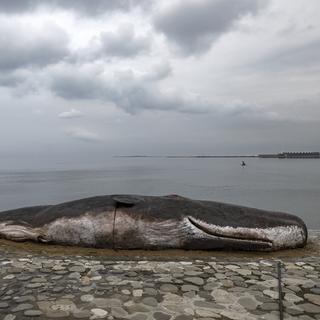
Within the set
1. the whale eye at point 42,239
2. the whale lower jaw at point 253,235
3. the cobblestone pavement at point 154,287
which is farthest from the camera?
the whale eye at point 42,239

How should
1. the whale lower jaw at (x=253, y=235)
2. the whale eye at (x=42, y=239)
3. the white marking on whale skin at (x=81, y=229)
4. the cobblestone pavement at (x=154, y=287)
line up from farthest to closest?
1. the whale eye at (x=42, y=239)
2. the white marking on whale skin at (x=81, y=229)
3. the whale lower jaw at (x=253, y=235)
4. the cobblestone pavement at (x=154, y=287)

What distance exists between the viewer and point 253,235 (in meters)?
8.59

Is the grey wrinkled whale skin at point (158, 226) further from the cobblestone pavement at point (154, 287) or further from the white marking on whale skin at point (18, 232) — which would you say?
the cobblestone pavement at point (154, 287)

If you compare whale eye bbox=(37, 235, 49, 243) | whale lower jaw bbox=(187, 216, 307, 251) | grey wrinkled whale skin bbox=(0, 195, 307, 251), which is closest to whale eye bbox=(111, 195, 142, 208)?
grey wrinkled whale skin bbox=(0, 195, 307, 251)

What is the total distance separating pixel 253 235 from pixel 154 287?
3.37 meters

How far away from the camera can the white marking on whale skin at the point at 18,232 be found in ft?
29.3

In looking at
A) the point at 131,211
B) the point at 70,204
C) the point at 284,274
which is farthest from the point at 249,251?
the point at 70,204

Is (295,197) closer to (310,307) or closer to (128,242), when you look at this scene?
(128,242)

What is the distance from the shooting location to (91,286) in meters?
5.87

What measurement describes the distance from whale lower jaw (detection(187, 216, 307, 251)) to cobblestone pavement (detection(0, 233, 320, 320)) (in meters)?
0.80

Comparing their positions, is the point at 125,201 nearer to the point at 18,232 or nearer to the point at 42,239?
the point at 42,239

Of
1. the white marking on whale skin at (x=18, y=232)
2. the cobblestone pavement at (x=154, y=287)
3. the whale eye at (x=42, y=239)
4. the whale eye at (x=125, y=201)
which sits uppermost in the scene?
the whale eye at (x=125, y=201)

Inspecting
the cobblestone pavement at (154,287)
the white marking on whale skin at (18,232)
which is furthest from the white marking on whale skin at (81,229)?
the cobblestone pavement at (154,287)

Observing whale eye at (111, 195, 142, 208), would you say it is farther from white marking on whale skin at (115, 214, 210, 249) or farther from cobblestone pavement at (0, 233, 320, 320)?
cobblestone pavement at (0, 233, 320, 320)
